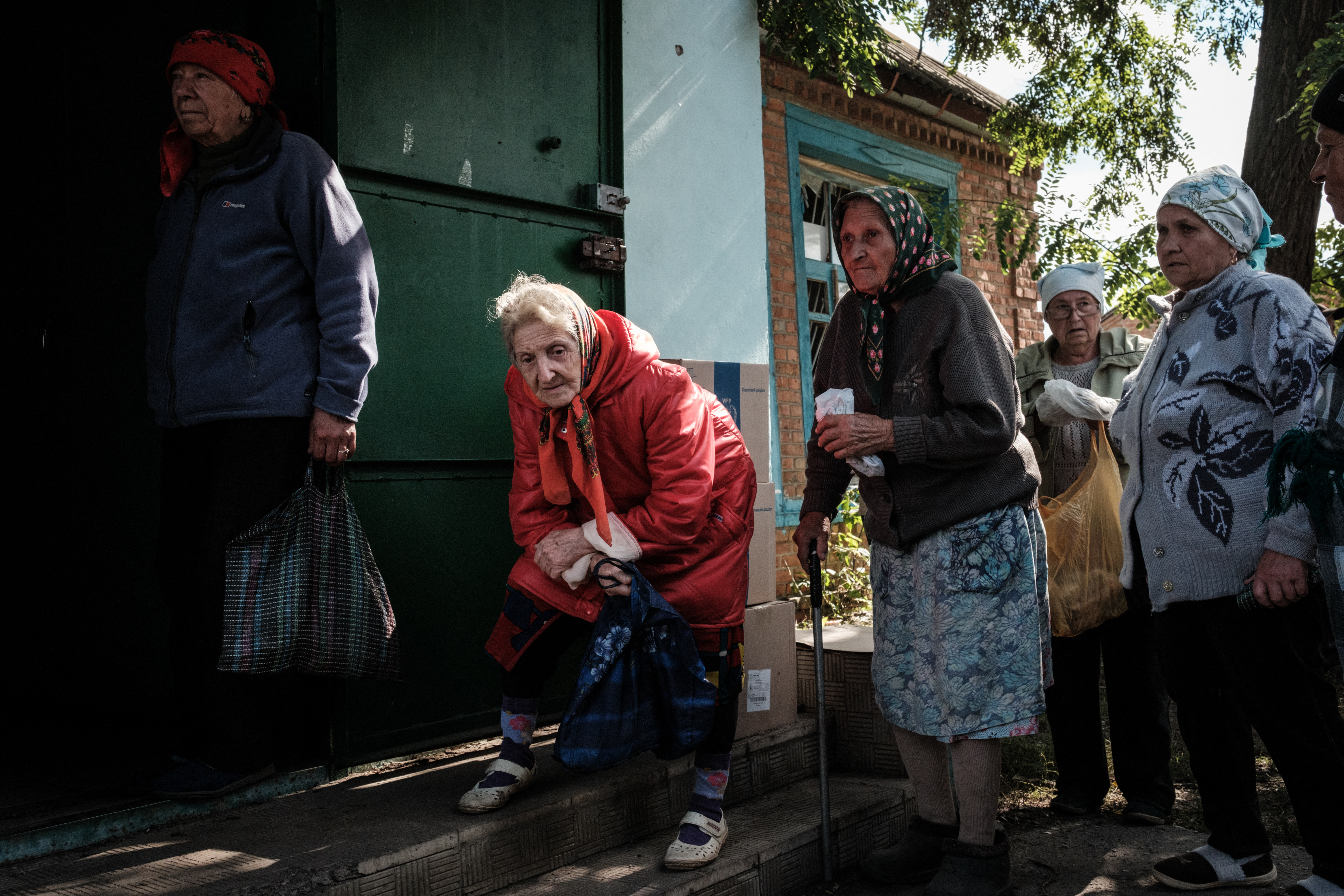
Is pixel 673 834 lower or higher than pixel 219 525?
lower

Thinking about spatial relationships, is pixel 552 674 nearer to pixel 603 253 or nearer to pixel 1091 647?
pixel 603 253

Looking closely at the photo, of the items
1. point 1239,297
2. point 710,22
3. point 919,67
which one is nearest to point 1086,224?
point 919,67

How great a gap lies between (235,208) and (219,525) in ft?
2.96

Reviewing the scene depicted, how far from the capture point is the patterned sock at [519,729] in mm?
2939

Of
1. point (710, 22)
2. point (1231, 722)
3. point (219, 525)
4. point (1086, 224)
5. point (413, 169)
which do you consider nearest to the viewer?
point (219, 525)

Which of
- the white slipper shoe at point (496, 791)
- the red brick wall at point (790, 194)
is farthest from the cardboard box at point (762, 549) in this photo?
the red brick wall at point (790, 194)

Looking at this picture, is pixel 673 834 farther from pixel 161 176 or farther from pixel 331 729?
pixel 161 176

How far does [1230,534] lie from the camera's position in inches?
109

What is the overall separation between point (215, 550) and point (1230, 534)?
2744mm

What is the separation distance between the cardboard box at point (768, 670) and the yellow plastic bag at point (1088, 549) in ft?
3.05

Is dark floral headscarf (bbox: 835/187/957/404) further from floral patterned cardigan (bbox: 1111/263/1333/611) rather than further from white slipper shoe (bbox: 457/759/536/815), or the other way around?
white slipper shoe (bbox: 457/759/536/815)

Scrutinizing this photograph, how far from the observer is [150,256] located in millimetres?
3658

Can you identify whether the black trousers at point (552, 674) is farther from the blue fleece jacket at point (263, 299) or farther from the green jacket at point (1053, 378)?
the green jacket at point (1053, 378)

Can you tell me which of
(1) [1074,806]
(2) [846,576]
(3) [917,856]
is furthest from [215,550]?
(2) [846,576]
